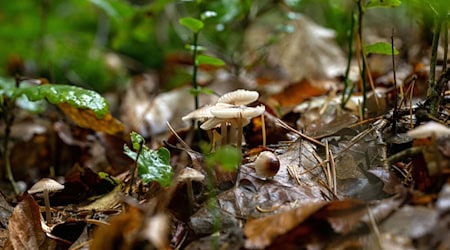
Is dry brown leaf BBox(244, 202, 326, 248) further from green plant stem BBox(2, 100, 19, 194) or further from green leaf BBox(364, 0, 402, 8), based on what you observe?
green plant stem BBox(2, 100, 19, 194)

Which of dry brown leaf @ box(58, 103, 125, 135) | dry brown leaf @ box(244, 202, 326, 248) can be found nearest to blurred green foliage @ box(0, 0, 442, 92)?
dry brown leaf @ box(58, 103, 125, 135)

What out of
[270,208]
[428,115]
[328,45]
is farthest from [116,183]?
[328,45]

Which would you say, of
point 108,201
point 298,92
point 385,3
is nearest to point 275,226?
point 108,201

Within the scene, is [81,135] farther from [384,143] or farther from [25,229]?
[384,143]

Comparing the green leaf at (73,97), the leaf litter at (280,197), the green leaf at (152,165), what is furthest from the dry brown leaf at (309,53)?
the green leaf at (152,165)

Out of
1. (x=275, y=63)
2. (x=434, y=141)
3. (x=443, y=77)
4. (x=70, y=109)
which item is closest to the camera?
(x=434, y=141)

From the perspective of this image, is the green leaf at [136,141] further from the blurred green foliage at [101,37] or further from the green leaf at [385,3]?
the blurred green foliage at [101,37]

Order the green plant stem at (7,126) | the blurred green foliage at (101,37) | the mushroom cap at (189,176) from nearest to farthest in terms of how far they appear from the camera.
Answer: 1. the mushroom cap at (189,176)
2. the green plant stem at (7,126)
3. the blurred green foliage at (101,37)
